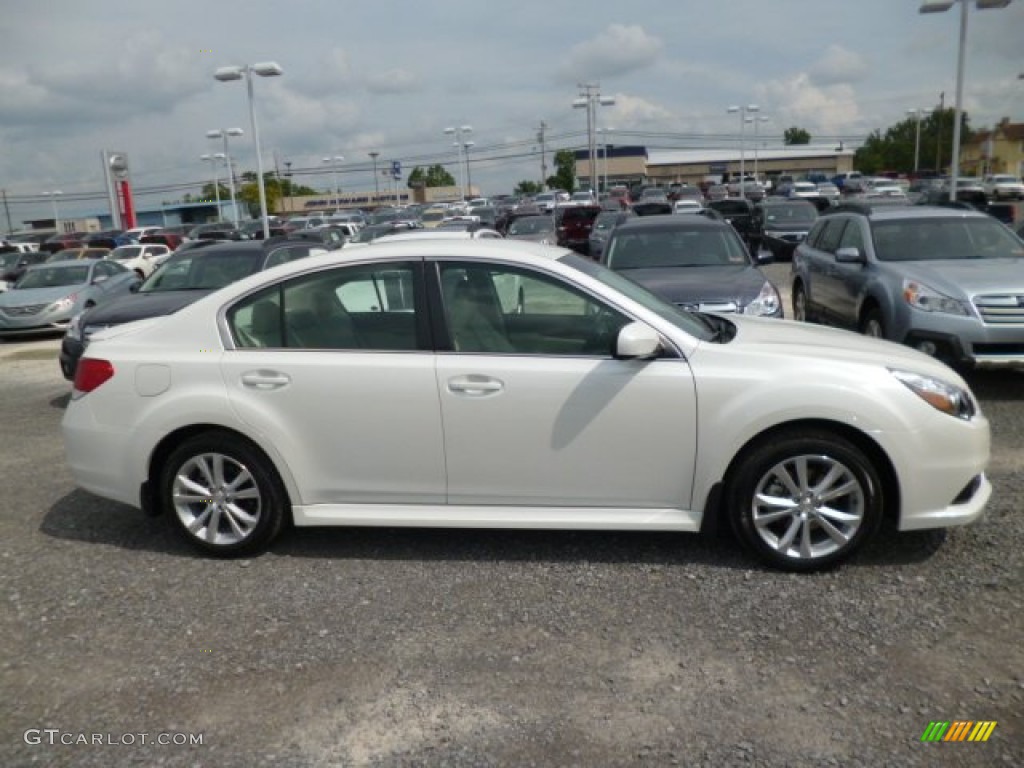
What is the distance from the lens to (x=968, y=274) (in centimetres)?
815

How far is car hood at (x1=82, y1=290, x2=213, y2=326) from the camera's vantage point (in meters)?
9.41

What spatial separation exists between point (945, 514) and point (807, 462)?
0.71 metres

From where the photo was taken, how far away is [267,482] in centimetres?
472

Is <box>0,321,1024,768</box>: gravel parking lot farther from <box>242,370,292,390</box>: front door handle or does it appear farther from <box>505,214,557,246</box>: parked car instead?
<box>505,214,557,246</box>: parked car

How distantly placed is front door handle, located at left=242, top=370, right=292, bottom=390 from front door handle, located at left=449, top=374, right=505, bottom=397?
89 cm

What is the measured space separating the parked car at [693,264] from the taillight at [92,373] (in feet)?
16.3

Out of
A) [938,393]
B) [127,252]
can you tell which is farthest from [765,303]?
[127,252]

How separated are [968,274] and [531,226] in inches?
697

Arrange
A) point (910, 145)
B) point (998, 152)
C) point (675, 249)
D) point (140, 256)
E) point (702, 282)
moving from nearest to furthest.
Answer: point (702, 282) < point (675, 249) < point (140, 256) < point (910, 145) < point (998, 152)

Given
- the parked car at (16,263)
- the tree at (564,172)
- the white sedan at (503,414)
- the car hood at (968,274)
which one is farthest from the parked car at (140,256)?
the tree at (564,172)

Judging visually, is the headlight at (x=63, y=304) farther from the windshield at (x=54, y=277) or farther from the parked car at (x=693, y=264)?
the parked car at (x=693, y=264)

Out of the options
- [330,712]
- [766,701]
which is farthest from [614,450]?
[330,712]

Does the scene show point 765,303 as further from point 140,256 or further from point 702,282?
point 140,256

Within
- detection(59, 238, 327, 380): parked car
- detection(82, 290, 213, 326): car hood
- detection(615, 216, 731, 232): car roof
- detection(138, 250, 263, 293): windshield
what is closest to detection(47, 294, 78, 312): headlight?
detection(59, 238, 327, 380): parked car
